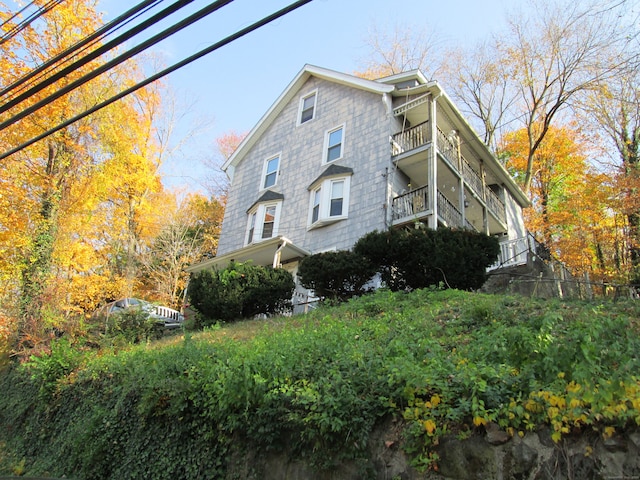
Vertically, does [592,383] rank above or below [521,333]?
below

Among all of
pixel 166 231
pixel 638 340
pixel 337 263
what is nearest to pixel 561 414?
pixel 638 340

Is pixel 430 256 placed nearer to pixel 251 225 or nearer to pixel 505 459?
pixel 505 459

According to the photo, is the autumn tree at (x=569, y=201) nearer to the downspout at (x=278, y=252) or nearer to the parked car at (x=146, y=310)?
the downspout at (x=278, y=252)

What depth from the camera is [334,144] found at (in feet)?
57.5

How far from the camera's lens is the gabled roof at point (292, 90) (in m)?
17.6

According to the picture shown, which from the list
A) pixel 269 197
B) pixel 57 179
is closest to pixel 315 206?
pixel 269 197

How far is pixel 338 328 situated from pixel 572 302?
423 centimetres

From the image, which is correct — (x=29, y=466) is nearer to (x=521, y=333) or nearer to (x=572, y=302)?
(x=521, y=333)

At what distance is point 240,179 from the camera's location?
818 inches

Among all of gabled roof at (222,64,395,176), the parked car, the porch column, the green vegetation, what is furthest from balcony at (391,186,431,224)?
the parked car

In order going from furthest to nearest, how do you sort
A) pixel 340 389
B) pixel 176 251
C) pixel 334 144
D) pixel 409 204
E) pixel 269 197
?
pixel 176 251, pixel 269 197, pixel 334 144, pixel 409 204, pixel 340 389

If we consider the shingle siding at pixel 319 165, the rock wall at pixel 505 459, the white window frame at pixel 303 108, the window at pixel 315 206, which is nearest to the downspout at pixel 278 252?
the shingle siding at pixel 319 165

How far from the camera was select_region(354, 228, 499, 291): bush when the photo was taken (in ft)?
36.6

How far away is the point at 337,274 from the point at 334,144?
714cm
